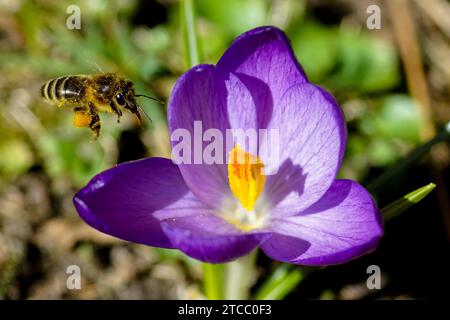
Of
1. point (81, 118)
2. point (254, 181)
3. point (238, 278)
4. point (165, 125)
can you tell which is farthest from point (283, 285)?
point (165, 125)

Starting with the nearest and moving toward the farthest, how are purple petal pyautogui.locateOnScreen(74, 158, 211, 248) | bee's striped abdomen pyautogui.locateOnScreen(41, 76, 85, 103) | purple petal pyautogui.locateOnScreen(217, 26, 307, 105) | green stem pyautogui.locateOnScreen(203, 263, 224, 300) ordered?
purple petal pyautogui.locateOnScreen(74, 158, 211, 248) < purple petal pyautogui.locateOnScreen(217, 26, 307, 105) < bee's striped abdomen pyautogui.locateOnScreen(41, 76, 85, 103) < green stem pyautogui.locateOnScreen(203, 263, 224, 300)

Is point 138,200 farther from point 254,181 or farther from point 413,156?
point 413,156

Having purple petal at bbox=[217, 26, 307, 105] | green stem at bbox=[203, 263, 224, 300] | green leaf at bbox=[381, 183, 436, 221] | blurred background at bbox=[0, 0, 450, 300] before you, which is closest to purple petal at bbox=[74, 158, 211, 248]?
green stem at bbox=[203, 263, 224, 300]

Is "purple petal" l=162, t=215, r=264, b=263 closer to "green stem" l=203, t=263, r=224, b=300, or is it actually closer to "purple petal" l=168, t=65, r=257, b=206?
"purple petal" l=168, t=65, r=257, b=206

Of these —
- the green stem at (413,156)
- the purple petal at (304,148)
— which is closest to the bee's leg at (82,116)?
the purple petal at (304,148)

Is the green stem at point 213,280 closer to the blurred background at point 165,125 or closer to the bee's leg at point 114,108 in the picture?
the blurred background at point 165,125
